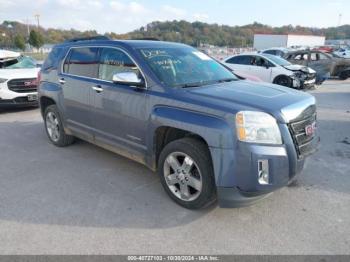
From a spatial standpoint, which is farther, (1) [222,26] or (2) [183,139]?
(1) [222,26]

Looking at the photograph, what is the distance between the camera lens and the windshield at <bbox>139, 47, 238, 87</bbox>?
3.84m

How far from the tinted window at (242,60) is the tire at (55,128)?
9209 millimetres

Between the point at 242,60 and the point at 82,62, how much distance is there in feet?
31.1

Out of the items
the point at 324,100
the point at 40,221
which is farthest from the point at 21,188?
Result: the point at 324,100

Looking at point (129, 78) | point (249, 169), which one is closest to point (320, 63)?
point (129, 78)

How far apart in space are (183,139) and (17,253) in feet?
6.28

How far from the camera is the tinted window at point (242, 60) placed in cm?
1292

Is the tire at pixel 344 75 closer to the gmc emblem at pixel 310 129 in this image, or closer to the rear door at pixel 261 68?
the rear door at pixel 261 68

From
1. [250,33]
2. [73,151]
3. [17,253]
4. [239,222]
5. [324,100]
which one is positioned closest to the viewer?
[17,253]

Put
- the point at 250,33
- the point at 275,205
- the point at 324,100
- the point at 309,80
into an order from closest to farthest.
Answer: the point at 275,205
the point at 324,100
the point at 309,80
the point at 250,33

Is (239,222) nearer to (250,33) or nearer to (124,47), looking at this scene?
(124,47)

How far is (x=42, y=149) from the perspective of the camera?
565 centimetres

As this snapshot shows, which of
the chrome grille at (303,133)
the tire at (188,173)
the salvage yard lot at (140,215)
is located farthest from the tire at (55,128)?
the chrome grille at (303,133)

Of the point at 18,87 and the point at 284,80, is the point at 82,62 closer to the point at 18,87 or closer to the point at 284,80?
Answer: the point at 18,87
